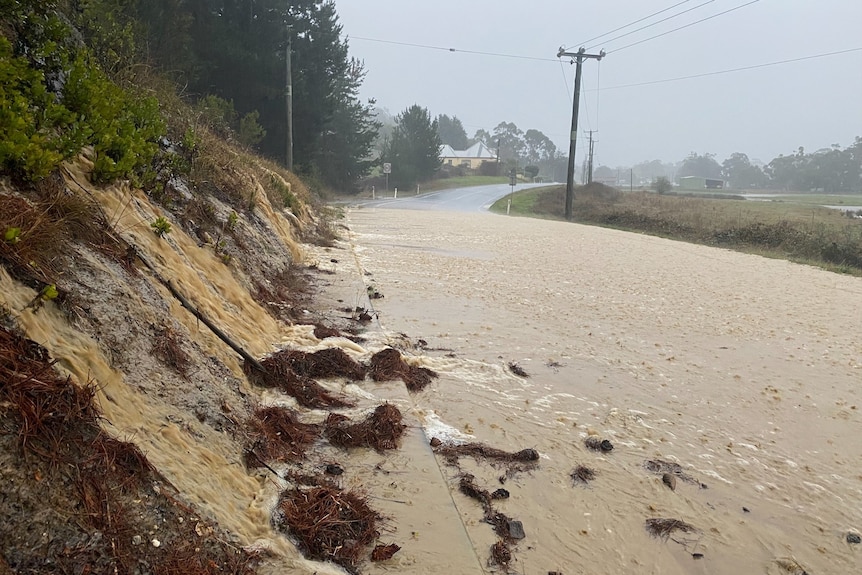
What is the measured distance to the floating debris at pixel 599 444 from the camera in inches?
212

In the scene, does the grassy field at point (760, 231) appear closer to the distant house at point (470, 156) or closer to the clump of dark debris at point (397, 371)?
the clump of dark debris at point (397, 371)

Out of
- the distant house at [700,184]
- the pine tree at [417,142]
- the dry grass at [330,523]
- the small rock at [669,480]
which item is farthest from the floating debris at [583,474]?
the distant house at [700,184]

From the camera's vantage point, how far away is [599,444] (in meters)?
5.46

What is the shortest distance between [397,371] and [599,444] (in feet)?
7.18

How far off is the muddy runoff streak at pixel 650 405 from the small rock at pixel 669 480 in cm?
5

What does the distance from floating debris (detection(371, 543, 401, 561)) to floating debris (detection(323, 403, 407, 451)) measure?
4.18 feet

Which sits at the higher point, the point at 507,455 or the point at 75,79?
the point at 75,79

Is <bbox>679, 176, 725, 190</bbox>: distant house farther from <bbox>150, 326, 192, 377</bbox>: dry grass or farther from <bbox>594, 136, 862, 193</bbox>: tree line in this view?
<bbox>150, 326, 192, 377</bbox>: dry grass

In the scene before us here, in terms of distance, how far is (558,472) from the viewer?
4.93 m

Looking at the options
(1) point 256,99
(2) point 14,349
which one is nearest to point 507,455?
(2) point 14,349

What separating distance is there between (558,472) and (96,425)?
10.6ft

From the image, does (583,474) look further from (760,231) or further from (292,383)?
(760,231)

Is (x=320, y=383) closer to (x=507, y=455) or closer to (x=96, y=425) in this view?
(x=507, y=455)

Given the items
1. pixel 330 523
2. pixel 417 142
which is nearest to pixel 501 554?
pixel 330 523
